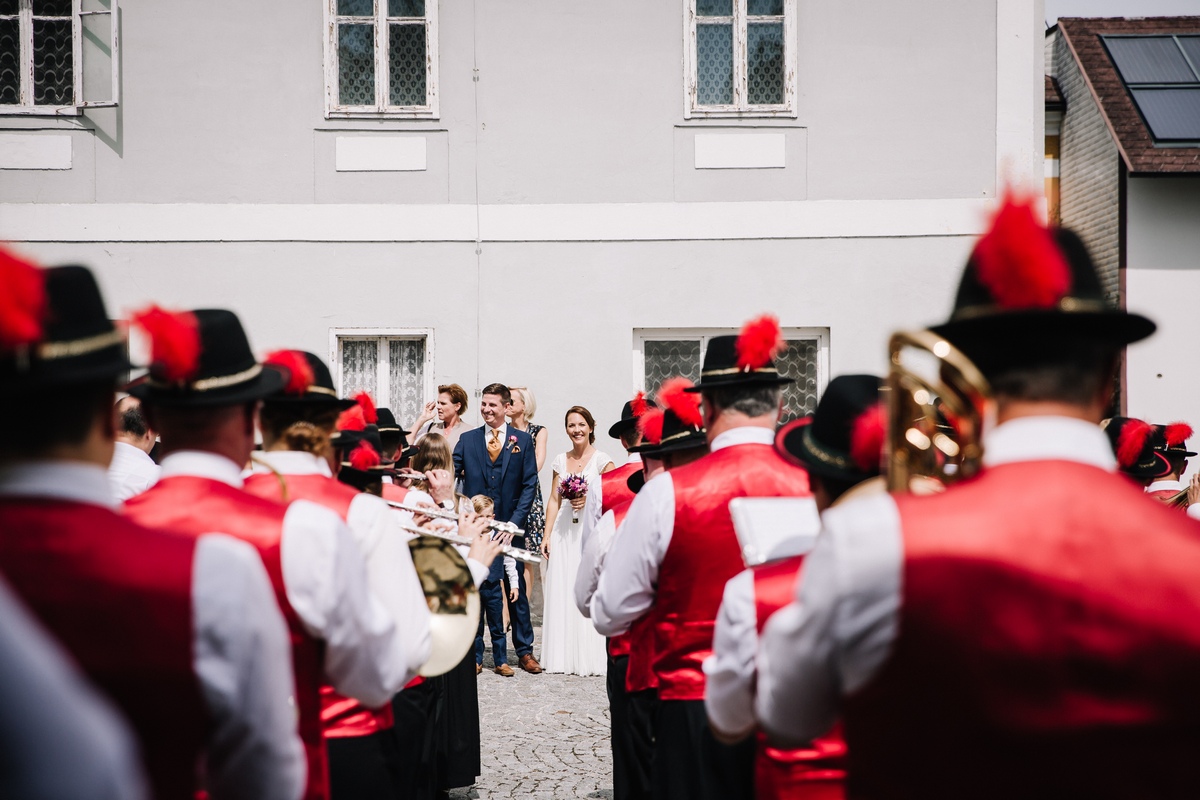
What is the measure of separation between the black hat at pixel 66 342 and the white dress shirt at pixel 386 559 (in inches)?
44.1

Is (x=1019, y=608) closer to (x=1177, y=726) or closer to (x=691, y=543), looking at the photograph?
(x=1177, y=726)

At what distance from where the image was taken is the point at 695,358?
11070mm

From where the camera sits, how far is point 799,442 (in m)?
2.98

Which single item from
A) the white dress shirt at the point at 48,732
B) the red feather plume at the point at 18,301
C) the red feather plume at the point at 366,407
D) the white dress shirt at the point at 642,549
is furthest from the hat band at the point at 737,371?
the white dress shirt at the point at 48,732

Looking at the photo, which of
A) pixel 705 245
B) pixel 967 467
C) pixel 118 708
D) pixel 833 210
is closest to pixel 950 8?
pixel 833 210

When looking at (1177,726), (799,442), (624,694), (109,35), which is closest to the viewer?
(1177,726)

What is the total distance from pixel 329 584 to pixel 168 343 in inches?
24.3

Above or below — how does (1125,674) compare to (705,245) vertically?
below

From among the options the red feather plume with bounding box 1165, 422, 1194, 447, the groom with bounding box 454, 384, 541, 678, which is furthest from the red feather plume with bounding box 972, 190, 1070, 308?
the groom with bounding box 454, 384, 541, 678

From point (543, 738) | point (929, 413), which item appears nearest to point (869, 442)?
point (929, 413)

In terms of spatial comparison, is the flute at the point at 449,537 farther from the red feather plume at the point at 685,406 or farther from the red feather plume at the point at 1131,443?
the red feather plume at the point at 1131,443

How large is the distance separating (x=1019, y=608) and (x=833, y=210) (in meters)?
9.66

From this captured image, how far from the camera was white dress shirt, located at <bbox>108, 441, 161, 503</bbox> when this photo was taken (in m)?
5.68

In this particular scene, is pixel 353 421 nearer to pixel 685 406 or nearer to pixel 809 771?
pixel 685 406
